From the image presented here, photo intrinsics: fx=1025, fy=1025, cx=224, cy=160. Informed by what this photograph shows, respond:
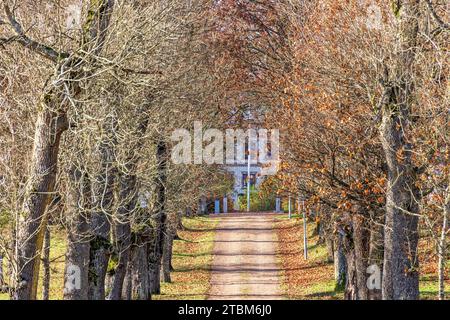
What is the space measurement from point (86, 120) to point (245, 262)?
99.9ft

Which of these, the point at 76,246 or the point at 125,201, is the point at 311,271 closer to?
the point at 125,201

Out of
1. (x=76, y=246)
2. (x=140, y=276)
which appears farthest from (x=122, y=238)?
(x=140, y=276)

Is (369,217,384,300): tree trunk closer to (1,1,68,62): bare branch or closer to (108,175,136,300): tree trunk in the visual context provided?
(108,175,136,300): tree trunk

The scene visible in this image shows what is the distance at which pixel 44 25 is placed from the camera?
19.1 metres

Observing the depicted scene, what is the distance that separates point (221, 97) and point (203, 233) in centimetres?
2619

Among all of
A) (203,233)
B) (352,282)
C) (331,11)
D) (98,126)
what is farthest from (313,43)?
(203,233)

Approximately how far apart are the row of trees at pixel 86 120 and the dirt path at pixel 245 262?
5.92m

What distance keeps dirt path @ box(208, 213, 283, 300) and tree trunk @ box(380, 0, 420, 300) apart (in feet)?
45.8

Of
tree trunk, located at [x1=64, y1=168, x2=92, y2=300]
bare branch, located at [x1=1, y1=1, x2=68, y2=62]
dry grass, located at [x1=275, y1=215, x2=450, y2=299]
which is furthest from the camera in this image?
dry grass, located at [x1=275, y1=215, x2=450, y2=299]

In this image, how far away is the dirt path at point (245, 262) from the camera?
37.1 meters

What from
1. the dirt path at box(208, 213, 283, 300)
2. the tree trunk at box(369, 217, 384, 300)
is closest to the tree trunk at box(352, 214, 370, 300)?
the tree trunk at box(369, 217, 384, 300)

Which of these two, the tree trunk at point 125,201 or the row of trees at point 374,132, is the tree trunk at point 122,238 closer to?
the tree trunk at point 125,201

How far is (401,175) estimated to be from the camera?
68.9 ft

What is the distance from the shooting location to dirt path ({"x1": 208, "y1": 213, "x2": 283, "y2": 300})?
1462 inches
